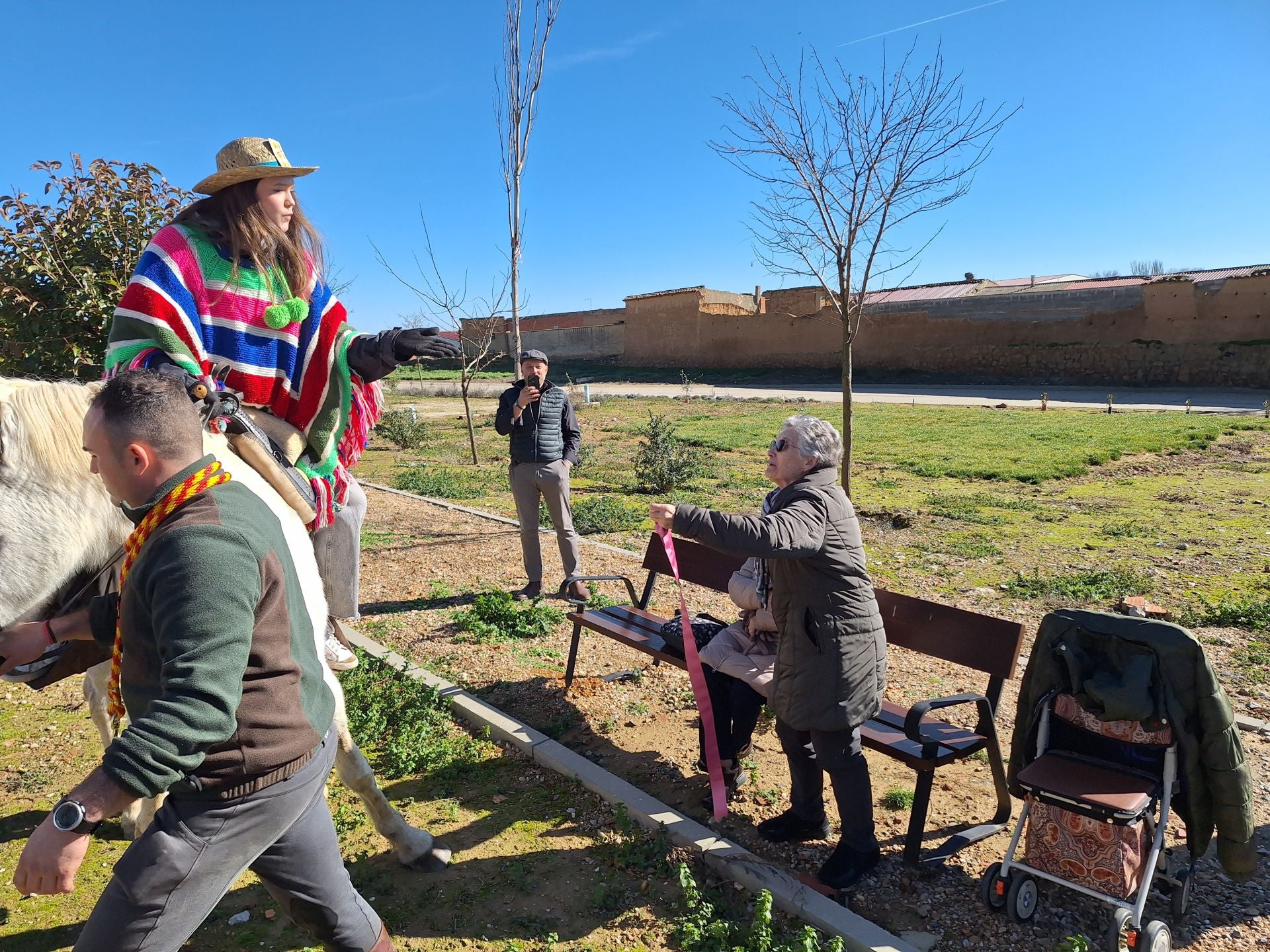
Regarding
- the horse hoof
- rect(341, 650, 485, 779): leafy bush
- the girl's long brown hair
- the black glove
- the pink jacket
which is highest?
the girl's long brown hair

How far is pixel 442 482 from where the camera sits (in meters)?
11.7

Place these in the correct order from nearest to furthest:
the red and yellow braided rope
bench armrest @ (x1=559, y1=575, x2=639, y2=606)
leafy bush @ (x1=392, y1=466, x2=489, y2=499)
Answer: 1. the red and yellow braided rope
2. bench armrest @ (x1=559, y1=575, x2=639, y2=606)
3. leafy bush @ (x1=392, y1=466, x2=489, y2=499)

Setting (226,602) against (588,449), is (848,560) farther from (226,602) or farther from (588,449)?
(588,449)

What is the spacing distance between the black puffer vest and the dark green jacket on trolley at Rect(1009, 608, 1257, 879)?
4.28m

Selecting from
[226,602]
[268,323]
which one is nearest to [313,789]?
[226,602]

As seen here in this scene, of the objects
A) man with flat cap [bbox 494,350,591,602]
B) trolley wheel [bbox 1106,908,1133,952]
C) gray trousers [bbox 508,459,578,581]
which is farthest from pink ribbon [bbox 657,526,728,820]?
gray trousers [bbox 508,459,578,581]

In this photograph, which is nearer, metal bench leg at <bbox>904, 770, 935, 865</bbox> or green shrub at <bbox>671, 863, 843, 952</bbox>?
green shrub at <bbox>671, 863, 843, 952</bbox>

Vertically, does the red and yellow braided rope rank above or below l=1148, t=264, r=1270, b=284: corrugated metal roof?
below

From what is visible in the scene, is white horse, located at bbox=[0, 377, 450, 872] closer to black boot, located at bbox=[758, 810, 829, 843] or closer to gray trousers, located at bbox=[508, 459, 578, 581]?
black boot, located at bbox=[758, 810, 829, 843]

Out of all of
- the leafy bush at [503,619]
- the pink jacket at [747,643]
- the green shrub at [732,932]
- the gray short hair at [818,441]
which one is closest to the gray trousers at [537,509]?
the leafy bush at [503,619]

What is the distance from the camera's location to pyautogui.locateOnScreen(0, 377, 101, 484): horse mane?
90.4 inches

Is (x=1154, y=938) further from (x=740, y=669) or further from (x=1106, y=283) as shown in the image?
(x=1106, y=283)

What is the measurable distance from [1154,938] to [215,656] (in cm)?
283

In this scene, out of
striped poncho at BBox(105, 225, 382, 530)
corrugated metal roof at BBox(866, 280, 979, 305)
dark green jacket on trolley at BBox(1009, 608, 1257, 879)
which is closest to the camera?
striped poncho at BBox(105, 225, 382, 530)
